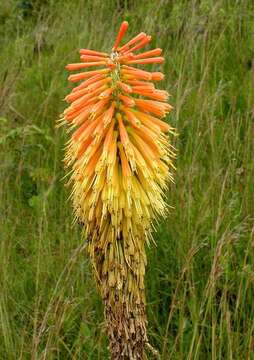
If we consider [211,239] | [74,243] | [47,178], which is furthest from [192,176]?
[47,178]

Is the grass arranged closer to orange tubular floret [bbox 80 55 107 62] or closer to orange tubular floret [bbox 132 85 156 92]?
orange tubular floret [bbox 132 85 156 92]

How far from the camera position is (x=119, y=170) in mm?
2221

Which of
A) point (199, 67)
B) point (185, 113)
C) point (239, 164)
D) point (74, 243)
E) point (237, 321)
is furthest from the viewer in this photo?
point (199, 67)

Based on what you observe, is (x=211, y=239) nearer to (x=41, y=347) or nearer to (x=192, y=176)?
(x=192, y=176)

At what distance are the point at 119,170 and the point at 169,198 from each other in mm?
1496

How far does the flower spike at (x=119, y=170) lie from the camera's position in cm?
214

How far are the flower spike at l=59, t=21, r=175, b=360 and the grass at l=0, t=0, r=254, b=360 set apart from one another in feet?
1.28

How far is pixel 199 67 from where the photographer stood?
16.1ft

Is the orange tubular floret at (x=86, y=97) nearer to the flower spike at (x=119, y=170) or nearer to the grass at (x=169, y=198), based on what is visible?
the flower spike at (x=119, y=170)

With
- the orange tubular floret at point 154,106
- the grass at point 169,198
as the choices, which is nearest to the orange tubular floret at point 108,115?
the orange tubular floret at point 154,106

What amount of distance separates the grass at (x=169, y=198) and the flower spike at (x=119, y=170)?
0.39 metres

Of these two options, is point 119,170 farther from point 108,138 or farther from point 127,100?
point 127,100

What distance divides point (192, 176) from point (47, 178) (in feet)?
Answer: 3.46

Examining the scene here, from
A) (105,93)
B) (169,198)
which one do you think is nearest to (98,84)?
(105,93)
